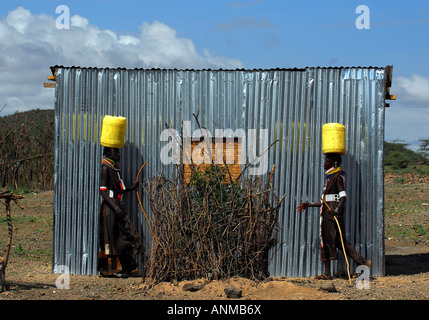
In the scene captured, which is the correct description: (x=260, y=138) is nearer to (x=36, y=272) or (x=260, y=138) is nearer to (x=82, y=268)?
(x=82, y=268)

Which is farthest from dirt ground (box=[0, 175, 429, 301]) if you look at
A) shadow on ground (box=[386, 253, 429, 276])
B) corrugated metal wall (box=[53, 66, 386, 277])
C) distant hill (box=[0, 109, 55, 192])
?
distant hill (box=[0, 109, 55, 192])

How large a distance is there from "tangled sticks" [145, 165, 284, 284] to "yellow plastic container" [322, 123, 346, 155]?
134cm

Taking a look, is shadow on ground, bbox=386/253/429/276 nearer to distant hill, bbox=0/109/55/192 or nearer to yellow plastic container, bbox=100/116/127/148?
yellow plastic container, bbox=100/116/127/148

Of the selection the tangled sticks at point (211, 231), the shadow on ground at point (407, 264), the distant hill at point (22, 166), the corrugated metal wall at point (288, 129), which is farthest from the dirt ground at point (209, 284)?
the distant hill at point (22, 166)

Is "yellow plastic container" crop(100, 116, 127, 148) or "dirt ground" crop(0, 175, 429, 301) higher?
"yellow plastic container" crop(100, 116, 127, 148)

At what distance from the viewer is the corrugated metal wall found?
9.28m

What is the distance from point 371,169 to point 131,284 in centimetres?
417

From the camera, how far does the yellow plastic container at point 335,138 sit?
29.0 ft

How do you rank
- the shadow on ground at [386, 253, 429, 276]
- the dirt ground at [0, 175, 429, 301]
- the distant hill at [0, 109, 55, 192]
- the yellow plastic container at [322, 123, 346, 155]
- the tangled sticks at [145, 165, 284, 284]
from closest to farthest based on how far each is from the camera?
1. the dirt ground at [0, 175, 429, 301]
2. the tangled sticks at [145, 165, 284, 284]
3. the yellow plastic container at [322, 123, 346, 155]
4. the shadow on ground at [386, 253, 429, 276]
5. the distant hill at [0, 109, 55, 192]

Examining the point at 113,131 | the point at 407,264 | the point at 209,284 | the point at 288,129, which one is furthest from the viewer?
the point at 407,264

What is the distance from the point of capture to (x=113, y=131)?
29.3ft

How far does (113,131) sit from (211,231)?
7.45ft

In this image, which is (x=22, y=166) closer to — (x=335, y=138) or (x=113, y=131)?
(x=113, y=131)

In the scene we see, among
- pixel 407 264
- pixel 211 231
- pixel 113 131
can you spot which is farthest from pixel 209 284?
pixel 407 264
